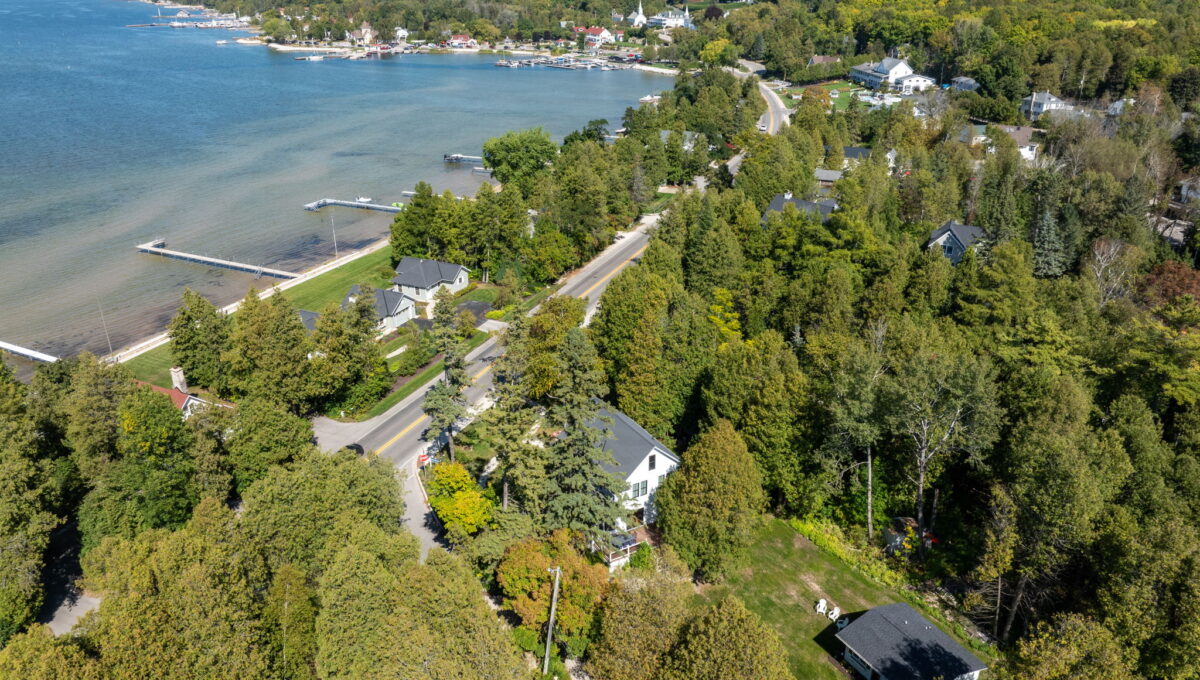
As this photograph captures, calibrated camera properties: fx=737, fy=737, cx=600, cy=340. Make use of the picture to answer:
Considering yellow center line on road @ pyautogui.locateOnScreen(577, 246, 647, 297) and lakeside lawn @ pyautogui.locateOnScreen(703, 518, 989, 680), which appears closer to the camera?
lakeside lawn @ pyautogui.locateOnScreen(703, 518, 989, 680)

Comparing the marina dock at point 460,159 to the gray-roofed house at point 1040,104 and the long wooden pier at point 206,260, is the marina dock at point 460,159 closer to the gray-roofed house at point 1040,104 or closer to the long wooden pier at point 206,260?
the long wooden pier at point 206,260

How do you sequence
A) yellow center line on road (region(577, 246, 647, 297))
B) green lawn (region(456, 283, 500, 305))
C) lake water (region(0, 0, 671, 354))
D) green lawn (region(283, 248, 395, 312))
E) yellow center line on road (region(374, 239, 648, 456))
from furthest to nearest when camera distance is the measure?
lake water (region(0, 0, 671, 354)) < yellow center line on road (region(577, 246, 647, 297)) < green lawn (region(456, 283, 500, 305)) < green lawn (region(283, 248, 395, 312)) < yellow center line on road (region(374, 239, 648, 456))

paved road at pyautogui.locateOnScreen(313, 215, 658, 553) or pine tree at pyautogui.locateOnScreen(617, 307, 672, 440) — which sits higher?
pine tree at pyautogui.locateOnScreen(617, 307, 672, 440)

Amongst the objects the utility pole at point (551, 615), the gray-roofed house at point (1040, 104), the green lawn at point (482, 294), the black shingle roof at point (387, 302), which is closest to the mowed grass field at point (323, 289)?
the black shingle roof at point (387, 302)

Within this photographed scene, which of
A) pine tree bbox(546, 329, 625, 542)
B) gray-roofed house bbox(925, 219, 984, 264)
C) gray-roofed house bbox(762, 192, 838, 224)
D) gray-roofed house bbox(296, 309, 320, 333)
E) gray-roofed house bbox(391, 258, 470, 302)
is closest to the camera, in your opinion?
pine tree bbox(546, 329, 625, 542)

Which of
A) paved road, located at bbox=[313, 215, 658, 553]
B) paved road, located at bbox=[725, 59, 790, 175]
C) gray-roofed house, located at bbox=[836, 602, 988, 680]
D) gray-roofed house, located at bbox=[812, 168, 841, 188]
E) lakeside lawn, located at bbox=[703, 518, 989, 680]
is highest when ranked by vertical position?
paved road, located at bbox=[725, 59, 790, 175]

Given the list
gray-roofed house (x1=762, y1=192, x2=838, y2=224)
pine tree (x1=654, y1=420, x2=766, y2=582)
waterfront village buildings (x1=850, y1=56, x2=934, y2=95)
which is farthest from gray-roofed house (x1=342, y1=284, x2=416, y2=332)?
waterfront village buildings (x1=850, y1=56, x2=934, y2=95)

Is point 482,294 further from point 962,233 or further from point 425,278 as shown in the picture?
point 962,233

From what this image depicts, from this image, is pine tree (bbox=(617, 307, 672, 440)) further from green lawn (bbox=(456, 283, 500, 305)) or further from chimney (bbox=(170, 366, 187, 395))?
chimney (bbox=(170, 366, 187, 395))
